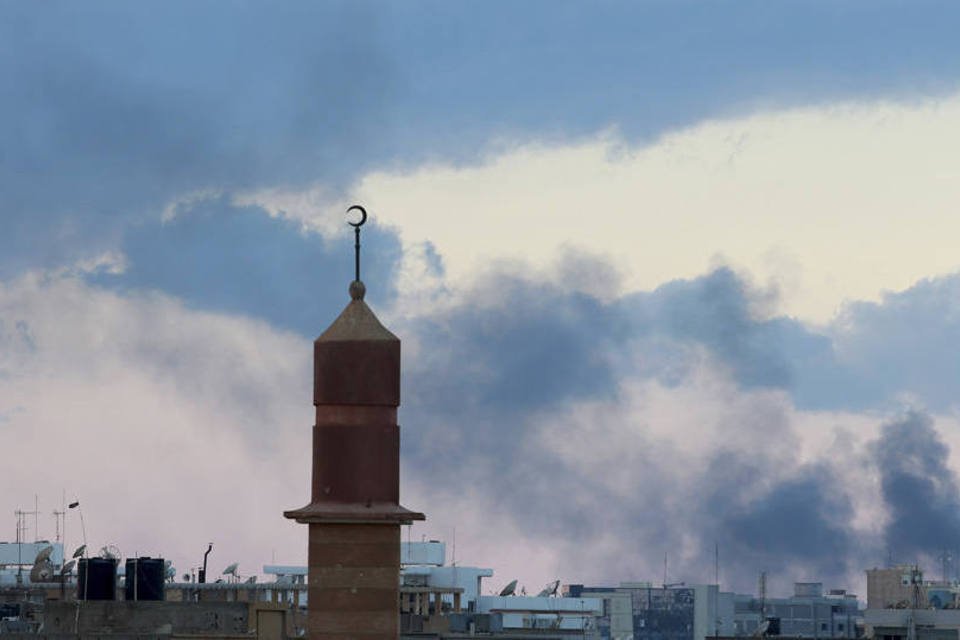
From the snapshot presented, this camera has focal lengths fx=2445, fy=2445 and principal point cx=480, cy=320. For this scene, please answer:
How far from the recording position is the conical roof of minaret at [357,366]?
4559 cm

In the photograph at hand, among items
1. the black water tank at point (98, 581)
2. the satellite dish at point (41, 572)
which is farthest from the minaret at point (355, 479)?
the satellite dish at point (41, 572)

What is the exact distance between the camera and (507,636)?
154 metres

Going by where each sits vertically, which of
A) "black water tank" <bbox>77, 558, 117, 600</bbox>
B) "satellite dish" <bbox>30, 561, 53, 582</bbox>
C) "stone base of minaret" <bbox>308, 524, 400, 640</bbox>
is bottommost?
"stone base of minaret" <bbox>308, 524, 400, 640</bbox>

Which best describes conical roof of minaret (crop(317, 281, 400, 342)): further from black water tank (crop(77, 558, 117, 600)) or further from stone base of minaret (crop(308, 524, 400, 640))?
black water tank (crop(77, 558, 117, 600))

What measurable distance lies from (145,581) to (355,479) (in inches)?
3331

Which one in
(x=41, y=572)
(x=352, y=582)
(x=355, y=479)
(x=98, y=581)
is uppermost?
(x=41, y=572)

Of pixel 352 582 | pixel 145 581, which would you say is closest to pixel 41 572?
pixel 145 581

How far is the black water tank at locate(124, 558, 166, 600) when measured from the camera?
419ft

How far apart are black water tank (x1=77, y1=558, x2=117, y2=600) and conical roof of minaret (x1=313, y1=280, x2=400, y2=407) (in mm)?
78831

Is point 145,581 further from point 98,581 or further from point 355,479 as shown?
point 355,479

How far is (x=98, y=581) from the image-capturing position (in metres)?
123

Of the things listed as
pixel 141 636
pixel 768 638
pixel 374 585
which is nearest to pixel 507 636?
pixel 768 638

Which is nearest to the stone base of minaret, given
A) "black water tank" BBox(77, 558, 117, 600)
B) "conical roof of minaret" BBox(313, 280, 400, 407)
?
"conical roof of minaret" BBox(313, 280, 400, 407)

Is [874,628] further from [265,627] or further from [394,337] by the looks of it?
[394,337]
